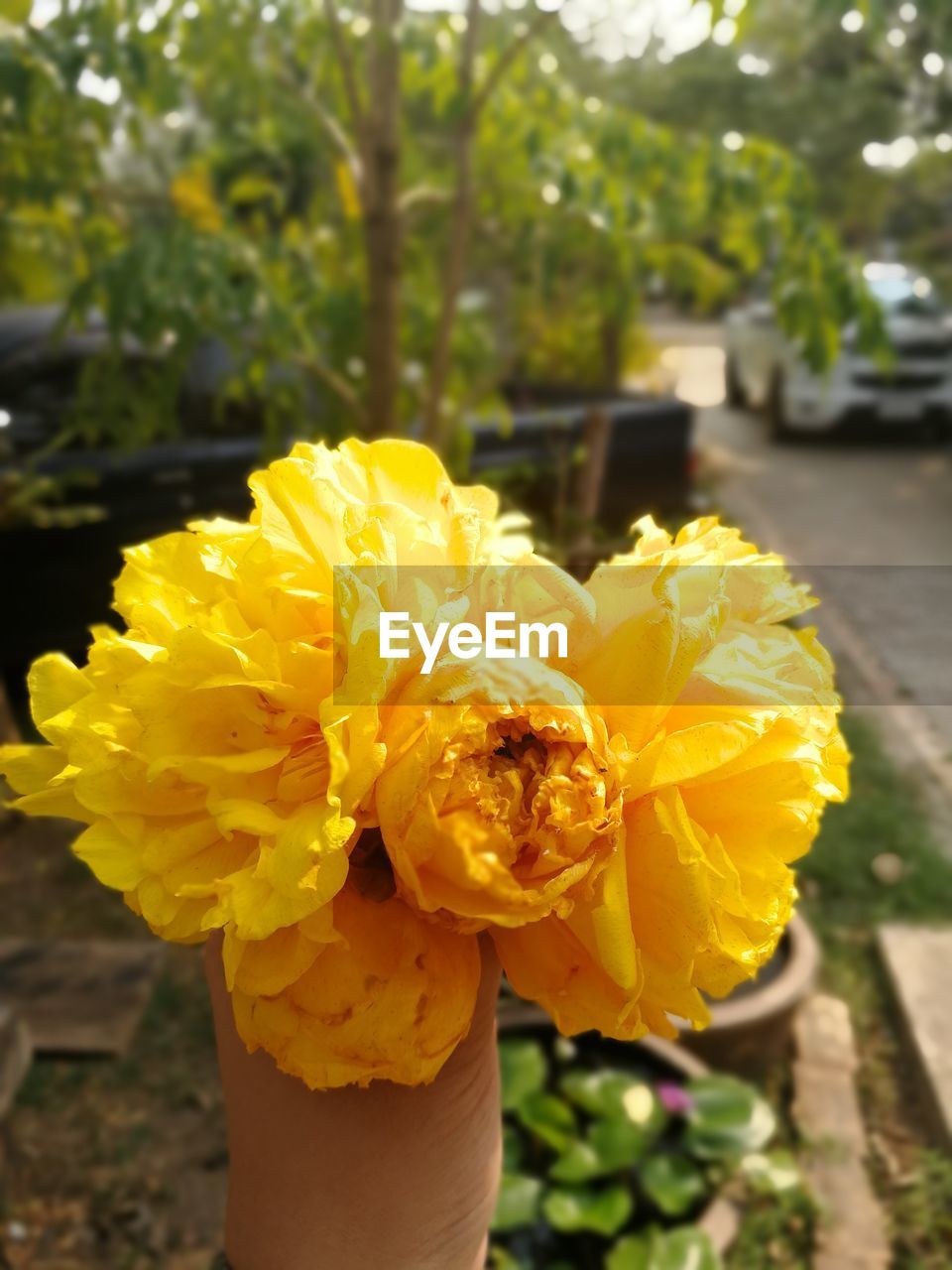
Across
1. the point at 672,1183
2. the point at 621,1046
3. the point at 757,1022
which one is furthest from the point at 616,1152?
the point at 757,1022

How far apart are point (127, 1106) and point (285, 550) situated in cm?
237

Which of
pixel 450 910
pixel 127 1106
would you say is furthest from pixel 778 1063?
pixel 450 910

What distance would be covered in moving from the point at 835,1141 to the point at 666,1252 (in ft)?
2.38

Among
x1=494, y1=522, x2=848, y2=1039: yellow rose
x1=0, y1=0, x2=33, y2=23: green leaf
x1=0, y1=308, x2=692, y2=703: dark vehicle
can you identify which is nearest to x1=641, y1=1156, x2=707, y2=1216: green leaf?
x1=494, y1=522, x2=848, y2=1039: yellow rose

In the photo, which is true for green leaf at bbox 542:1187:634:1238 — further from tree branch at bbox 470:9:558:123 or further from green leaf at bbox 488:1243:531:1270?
tree branch at bbox 470:9:558:123

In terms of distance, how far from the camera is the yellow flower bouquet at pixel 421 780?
0.66 metres

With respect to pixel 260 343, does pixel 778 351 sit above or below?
below

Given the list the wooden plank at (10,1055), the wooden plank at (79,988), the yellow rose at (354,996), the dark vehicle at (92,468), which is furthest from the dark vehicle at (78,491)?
the yellow rose at (354,996)

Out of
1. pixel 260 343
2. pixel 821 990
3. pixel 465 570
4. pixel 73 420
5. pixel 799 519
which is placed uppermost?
pixel 465 570

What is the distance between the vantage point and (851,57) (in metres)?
11.4

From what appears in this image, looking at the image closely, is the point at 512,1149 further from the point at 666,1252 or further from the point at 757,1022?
the point at 757,1022

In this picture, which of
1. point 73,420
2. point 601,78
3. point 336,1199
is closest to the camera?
point 336,1199

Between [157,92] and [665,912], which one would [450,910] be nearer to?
[665,912]

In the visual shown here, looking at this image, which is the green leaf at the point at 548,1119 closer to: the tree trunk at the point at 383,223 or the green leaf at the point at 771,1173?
the green leaf at the point at 771,1173
